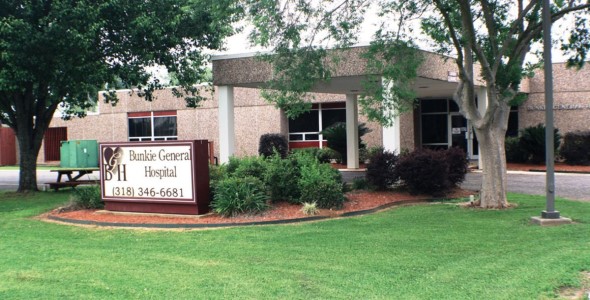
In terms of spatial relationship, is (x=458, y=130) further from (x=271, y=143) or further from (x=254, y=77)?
(x=254, y=77)

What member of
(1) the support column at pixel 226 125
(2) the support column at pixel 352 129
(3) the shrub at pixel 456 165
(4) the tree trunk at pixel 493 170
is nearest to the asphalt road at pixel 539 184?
(3) the shrub at pixel 456 165

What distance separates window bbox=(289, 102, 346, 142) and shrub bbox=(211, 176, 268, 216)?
17.9 metres

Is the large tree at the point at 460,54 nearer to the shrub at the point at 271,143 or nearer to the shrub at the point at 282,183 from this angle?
the shrub at the point at 282,183

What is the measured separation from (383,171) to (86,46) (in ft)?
25.4

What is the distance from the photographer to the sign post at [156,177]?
1156 centimetres

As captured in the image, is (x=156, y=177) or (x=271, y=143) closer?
(x=156, y=177)


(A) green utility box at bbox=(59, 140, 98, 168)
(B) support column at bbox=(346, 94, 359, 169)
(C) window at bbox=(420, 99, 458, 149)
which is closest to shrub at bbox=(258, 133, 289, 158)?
(B) support column at bbox=(346, 94, 359, 169)

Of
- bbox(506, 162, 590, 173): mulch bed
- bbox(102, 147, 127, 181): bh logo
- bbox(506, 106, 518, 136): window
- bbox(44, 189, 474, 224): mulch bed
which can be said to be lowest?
bbox(44, 189, 474, 224): mulch bed

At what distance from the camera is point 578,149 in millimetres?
23812

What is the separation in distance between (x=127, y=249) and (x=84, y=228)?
105 inches

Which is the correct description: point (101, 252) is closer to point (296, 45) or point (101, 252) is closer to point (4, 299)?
point (4, 299)

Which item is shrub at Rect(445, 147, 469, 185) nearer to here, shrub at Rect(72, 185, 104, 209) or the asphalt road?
the asphalt road

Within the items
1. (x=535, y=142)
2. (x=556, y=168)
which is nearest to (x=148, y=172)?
(x=556, y=168)

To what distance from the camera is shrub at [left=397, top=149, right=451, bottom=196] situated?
13742 mm
